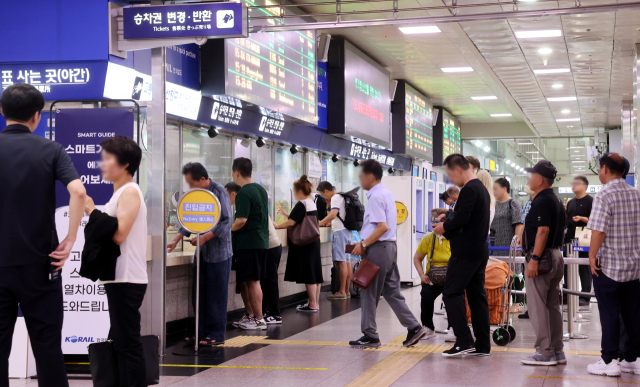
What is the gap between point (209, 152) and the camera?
9016 millimetres

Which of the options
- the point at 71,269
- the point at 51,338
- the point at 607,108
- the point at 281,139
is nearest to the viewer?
the point at 51,338

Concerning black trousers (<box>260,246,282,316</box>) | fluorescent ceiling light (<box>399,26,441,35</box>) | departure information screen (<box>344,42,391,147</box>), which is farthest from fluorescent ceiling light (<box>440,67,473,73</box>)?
black trousers (<box>260,246,282,316</box>)

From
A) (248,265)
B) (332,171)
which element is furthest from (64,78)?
(332,171)

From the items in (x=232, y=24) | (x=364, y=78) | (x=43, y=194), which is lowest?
(x=43, y=194)

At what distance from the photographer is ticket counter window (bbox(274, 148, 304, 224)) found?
11.1 metres

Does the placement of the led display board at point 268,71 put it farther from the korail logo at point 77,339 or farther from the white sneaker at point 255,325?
the korail logo at point 77,339

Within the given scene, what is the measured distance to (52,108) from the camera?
5.28 metres

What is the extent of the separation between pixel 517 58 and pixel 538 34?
143 centimetres

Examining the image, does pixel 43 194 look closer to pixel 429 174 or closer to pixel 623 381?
pixel 623 381

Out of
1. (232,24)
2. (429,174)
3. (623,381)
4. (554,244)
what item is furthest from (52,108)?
(429,174)

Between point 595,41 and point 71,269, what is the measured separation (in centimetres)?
915

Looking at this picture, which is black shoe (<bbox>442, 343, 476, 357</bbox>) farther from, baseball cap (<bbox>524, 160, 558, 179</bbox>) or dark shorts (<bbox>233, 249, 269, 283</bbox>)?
dark shorts (<bbox>233, 249, 269, 283</bbox>)

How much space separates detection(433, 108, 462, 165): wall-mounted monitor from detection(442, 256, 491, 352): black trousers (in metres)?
13.2

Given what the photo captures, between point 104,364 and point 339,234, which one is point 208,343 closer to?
point 104,364
